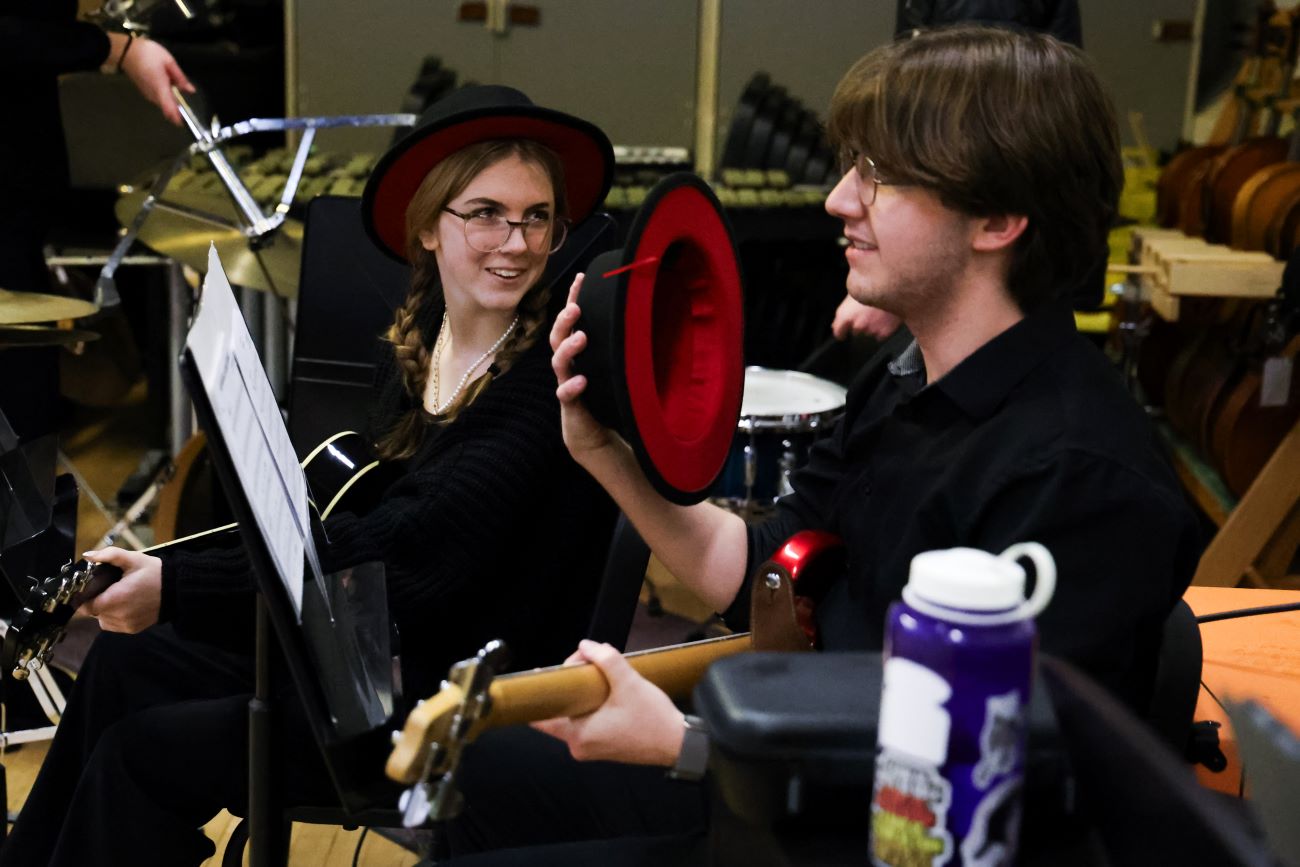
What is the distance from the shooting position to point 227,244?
3.11 metres

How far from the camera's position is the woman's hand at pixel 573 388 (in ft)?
4.19

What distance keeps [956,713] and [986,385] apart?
577 millimetres

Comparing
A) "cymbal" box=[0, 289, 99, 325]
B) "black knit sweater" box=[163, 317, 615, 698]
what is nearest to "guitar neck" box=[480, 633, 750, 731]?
"black knit sweater" box=[163, 317, 615, 698]

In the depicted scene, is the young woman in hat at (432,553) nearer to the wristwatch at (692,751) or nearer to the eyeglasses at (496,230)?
the eyeglasses at (496,230)

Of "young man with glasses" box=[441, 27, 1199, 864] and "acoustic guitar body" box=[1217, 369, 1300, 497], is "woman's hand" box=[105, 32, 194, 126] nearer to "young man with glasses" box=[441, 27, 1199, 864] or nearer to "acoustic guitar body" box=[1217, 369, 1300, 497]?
"young man with glasses" box=[441, 27, 1199, 864]

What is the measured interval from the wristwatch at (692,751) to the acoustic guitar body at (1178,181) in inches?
146

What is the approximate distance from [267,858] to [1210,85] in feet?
20.2

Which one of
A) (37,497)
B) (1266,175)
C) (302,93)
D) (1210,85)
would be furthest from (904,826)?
(1210,85)

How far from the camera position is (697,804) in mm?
1438

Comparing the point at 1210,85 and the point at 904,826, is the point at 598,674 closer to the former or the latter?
the point at 904,826

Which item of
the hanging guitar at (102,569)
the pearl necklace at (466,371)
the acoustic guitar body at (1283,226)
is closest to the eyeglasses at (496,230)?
the pearl necklace at (466,371)

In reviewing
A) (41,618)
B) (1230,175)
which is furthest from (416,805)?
(1230,175)

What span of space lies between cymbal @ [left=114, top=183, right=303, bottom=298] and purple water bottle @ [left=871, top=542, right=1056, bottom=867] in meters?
2.33

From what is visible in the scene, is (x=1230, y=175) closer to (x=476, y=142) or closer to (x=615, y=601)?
(x=476, y=142)
